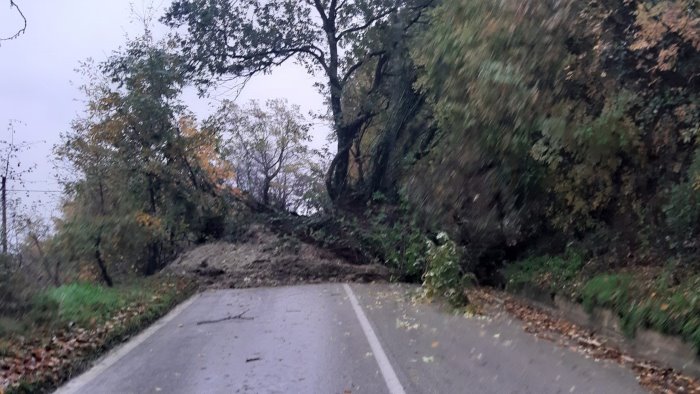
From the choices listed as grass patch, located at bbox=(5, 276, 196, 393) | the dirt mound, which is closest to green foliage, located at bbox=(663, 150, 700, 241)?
grass patch, located at bbox=(5, 276, 196, 393)

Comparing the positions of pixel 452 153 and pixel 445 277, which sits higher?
pixel 452 153

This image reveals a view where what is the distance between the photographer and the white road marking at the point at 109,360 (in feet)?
31.5

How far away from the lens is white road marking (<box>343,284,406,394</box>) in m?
8.96

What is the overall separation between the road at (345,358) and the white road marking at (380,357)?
1 cm

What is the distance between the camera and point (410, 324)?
562 inches

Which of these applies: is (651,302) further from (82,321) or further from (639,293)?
(82,321)

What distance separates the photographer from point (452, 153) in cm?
1825

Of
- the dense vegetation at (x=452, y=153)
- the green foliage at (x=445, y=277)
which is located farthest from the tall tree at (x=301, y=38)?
the green foliage at (x=445, y=277)

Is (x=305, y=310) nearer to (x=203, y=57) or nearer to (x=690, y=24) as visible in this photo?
(x=690, y=24)

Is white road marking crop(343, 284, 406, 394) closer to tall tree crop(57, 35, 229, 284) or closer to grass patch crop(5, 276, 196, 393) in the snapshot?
grass patch crop(5, 276, 196, 393)

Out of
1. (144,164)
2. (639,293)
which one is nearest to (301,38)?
(144,164)

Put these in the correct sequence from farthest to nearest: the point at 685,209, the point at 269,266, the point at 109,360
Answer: the point at 269,266
the point at 685,209
the point at 109,360

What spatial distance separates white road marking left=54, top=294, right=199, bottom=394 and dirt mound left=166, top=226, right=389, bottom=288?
8.17m

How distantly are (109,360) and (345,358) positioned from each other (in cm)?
328
